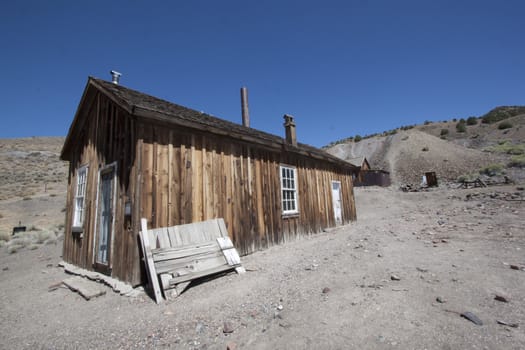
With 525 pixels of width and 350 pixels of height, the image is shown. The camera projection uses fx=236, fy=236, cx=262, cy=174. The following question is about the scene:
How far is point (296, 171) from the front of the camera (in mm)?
9688

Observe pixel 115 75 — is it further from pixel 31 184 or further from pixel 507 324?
pixel 31 184

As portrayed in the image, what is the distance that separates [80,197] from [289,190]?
7.01 meters

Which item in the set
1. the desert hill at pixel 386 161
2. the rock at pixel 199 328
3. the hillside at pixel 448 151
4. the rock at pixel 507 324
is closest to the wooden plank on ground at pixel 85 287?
the rock at pixel 199 328

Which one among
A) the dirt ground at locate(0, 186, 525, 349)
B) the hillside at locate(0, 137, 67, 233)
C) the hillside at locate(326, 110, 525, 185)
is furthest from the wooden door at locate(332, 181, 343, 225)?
the hillside at locate(0, 137, 67, 233)

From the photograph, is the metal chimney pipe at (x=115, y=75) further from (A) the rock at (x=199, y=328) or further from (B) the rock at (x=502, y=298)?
(B) the rock at (x=502, y=298)

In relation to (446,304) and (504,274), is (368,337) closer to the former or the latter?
(446,304)

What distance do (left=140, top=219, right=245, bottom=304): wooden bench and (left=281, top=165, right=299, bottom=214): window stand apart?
3.48m

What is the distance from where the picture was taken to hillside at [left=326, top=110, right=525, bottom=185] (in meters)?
27.5

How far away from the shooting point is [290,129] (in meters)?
10.5

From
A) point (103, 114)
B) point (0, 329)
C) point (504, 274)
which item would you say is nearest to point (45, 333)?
point (0, 329)

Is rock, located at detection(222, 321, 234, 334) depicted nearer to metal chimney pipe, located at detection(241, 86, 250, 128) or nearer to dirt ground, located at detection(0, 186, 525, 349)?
dirt ground, located at detection(0, 186, 525, 349)

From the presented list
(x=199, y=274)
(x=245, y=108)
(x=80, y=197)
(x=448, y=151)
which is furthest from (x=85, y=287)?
(x=448, y=151)

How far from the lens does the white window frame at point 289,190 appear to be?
29.2ft

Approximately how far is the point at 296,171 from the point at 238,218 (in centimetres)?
377
